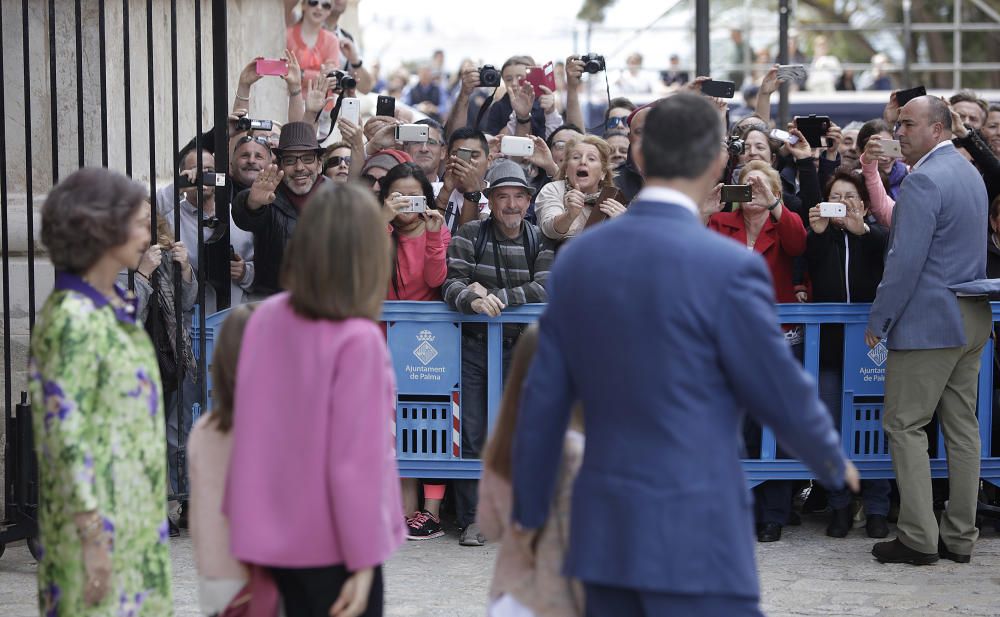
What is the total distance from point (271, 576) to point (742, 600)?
3.95ft

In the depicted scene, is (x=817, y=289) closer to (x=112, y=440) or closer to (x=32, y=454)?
(x=32, y=454)

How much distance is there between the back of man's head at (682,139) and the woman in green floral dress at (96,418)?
1.48 m

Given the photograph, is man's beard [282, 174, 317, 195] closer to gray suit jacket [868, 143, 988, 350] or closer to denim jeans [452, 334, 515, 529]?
denim jeans [452, 334, 515, 529]

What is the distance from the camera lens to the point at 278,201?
727 centimetres

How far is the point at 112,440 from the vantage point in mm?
3727

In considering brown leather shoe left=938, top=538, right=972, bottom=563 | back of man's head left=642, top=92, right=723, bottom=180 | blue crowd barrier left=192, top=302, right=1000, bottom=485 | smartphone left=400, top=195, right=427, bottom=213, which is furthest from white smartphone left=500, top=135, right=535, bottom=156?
back of man's head left=642, top=92, right=723, bottom=180

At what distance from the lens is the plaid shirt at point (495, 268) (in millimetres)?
6824

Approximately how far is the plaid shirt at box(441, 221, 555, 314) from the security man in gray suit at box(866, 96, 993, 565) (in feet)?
5.27

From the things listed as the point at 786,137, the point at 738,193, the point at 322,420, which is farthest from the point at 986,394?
the point at 322,420

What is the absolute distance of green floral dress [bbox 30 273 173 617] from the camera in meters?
3.65

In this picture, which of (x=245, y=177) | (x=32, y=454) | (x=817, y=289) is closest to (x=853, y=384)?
(x=817, y=289)

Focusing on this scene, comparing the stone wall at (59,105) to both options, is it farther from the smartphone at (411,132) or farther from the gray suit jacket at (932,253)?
the gray suit jacket at (932,253)

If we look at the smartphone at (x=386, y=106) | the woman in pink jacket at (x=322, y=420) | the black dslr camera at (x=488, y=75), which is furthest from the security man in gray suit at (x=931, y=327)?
the woman in pink jacket at (x=322, y=420)

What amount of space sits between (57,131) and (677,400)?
453 cm
